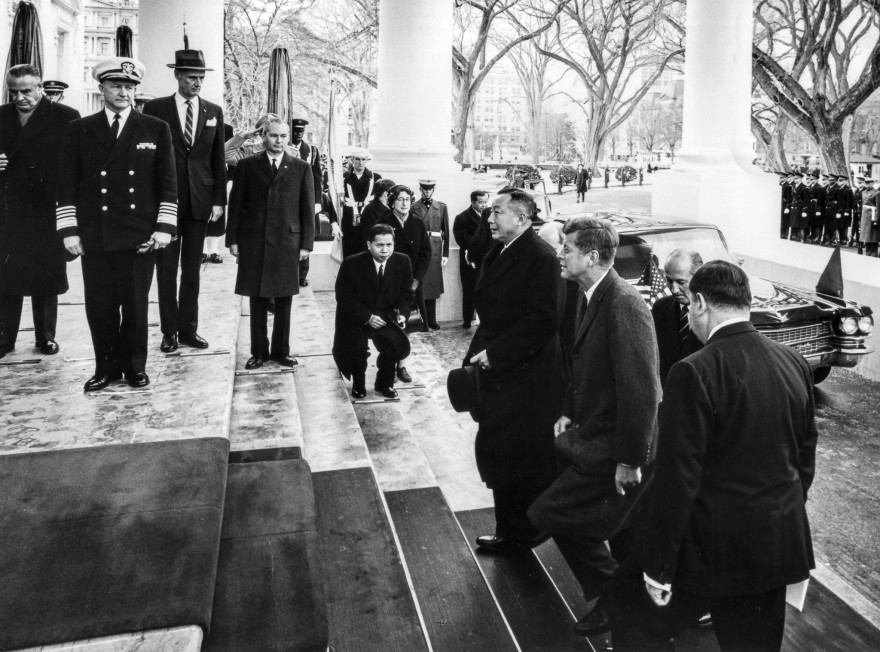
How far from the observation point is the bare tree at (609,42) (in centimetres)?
2898

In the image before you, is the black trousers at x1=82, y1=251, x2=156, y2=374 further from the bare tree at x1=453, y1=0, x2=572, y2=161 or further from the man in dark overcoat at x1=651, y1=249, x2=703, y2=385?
the bare tree at x1=453, y1=0, x2=572, y2=161

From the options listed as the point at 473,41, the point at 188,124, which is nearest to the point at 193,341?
the point at 188,124

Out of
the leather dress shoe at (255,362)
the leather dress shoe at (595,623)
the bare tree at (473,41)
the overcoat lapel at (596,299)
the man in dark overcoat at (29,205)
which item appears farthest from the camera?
the bare tree at (473,41)

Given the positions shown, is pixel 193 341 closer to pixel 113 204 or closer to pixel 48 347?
pixel 48 347

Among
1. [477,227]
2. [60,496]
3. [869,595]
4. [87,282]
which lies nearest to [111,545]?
[60,496]

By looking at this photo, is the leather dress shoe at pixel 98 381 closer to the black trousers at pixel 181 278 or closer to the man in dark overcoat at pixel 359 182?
the black trousers at pixel 181 278

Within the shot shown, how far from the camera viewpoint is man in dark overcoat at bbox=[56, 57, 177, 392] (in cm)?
498

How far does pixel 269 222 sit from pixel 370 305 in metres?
1.19

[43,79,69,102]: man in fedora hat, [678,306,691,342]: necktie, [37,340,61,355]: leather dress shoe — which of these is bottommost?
[37,340,61,355]: leather dress shoe

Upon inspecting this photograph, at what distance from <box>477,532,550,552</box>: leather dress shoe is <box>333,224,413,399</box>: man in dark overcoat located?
316cm

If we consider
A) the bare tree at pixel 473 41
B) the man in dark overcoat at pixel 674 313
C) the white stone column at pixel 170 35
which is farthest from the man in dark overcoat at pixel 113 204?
the bare tree at pixel 473 41

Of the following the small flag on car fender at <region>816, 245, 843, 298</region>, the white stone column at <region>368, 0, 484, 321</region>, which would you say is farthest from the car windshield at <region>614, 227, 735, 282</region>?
the white stone column at <region>368, 0, 484, 321</region>

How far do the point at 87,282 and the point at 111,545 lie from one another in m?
2.49

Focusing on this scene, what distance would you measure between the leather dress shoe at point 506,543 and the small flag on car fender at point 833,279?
5.96m
